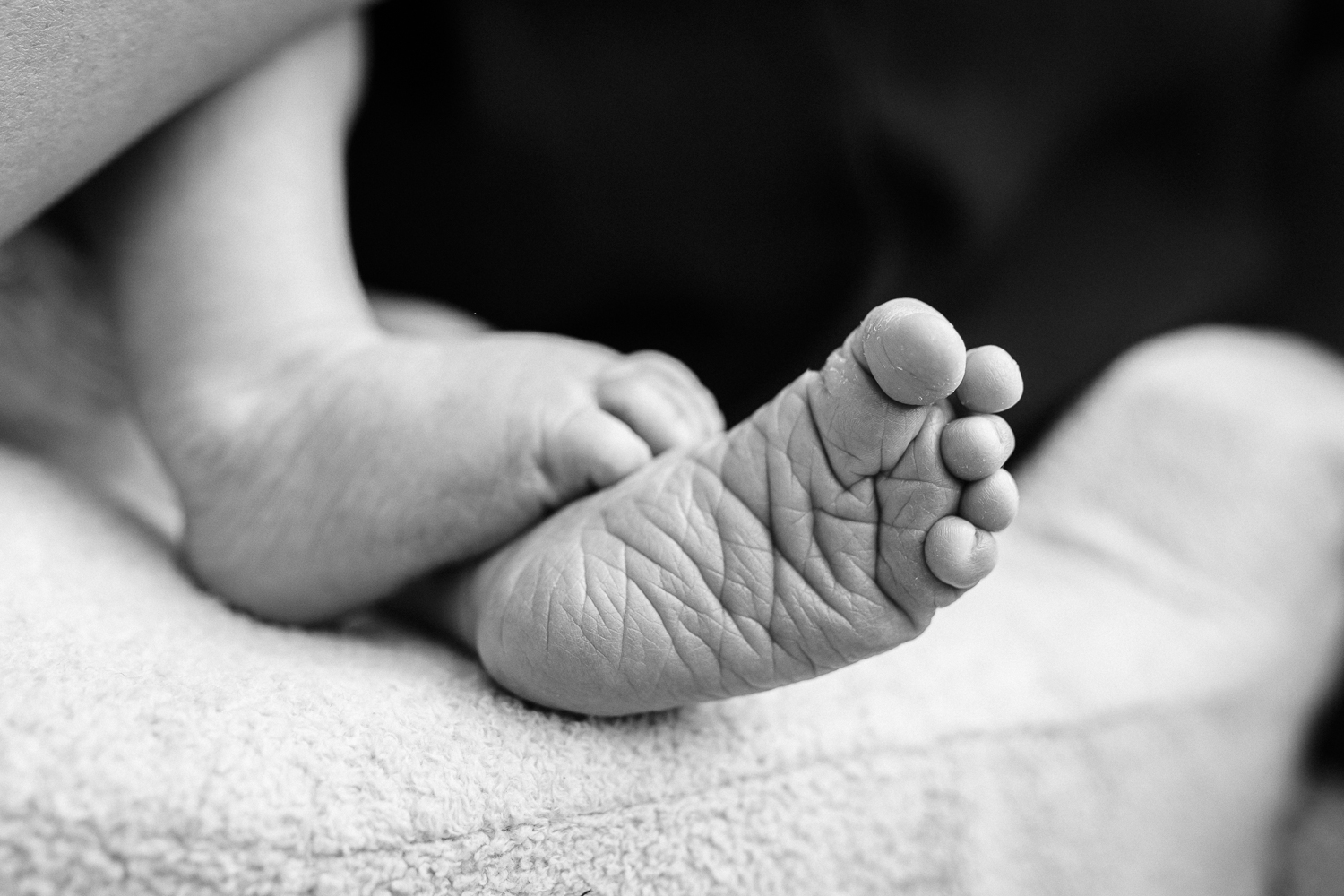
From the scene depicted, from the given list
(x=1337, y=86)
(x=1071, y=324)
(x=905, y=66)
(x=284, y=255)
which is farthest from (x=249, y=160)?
(x=1337, y=86)

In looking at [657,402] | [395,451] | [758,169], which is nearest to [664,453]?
[657,402]

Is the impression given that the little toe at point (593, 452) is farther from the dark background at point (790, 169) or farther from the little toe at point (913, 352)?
the dark background at point (790, 169)

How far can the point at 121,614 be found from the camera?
525 millimetres

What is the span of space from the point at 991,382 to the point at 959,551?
0.07 meters

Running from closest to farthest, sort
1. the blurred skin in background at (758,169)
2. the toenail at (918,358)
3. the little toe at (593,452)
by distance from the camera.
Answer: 1. the toenail at (918,358)
2. the little toe at (593,452)
3. the blurred skin in background at (758,169)

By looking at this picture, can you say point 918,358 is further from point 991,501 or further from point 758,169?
point 758,169

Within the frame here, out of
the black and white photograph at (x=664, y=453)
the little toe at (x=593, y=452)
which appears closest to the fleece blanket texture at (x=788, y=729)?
the black and white photograph at (x=664, y=453)

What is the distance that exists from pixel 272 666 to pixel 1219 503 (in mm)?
677

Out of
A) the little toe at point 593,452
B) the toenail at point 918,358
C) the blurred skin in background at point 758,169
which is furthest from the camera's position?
the blurred skin in background at point 758,169

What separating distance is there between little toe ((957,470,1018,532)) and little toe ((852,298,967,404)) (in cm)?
4

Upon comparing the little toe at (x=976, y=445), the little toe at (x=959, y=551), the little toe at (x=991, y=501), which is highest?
the little toe at (x=976, y=445)

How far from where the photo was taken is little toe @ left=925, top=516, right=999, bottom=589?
432 mm

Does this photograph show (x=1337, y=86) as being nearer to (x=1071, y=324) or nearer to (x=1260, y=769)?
(x=1071, y=324)

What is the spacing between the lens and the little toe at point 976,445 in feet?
1.40
